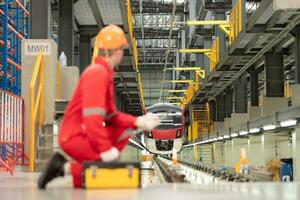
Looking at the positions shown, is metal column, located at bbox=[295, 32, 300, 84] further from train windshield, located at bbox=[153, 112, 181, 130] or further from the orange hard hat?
the orange hard hat

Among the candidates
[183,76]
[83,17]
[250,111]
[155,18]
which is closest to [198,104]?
[183,76]

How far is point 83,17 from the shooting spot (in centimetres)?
1773

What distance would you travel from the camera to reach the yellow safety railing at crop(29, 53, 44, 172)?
8.05 metres

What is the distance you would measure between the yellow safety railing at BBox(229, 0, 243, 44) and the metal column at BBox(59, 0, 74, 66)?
182 inches

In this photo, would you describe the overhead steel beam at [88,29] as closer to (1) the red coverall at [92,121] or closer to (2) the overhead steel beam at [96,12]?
(2) the overhead steel beam at [96,12]

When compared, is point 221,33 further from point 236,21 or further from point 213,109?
point 213,109

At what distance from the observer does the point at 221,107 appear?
32375 millimetres

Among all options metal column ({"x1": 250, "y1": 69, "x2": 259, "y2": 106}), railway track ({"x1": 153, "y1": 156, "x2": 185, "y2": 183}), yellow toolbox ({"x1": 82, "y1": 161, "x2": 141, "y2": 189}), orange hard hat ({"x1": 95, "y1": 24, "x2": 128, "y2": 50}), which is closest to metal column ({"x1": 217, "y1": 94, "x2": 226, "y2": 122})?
metal column ({"x1": 250, "y1": 69, "x2": 259, "y2": 106})

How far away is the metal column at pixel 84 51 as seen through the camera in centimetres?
1869

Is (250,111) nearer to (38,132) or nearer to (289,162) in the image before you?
(289,162)

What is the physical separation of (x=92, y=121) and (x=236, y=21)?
41.3ft

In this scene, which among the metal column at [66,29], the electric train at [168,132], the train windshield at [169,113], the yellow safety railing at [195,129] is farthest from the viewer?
the yellow safety railing at [195,129]

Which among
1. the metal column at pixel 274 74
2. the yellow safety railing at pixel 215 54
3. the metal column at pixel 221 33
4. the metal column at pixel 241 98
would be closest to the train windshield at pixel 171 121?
the metal column at pixel 241 98

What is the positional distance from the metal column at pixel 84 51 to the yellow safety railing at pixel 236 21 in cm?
518
